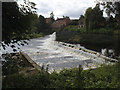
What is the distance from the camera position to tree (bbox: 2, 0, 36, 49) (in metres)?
2.35

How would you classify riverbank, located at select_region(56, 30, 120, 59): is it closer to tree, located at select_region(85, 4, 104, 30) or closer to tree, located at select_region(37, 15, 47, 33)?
tree, located at select_region(85, 4, 104, 30)

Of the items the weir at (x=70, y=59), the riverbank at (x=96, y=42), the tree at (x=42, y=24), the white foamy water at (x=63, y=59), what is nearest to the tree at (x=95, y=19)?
the riverbank at (x=96, y=42)

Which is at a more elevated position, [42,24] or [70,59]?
[42,24]

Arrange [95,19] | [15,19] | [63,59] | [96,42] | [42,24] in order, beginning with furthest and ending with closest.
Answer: [42,24] → [95,19] → [96,42] → [63,59] → [15,19]

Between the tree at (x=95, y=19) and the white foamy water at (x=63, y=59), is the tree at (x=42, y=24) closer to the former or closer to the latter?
the tree at (x=95, y=19)

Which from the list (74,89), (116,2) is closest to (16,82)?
(74,89)

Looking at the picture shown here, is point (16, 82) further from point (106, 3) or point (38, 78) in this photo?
point (106, 3)

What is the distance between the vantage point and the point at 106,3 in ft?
63.8

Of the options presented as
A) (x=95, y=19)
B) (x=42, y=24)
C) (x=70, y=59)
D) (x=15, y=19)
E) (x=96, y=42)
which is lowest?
(x=70, y=59)

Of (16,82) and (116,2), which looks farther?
(116,2)

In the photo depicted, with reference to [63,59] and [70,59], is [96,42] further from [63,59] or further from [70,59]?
[63,59]

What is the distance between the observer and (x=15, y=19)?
2549 millimetres

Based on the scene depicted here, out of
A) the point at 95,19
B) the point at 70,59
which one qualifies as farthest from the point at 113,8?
the point at 70,59

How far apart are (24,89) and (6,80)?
351mm
